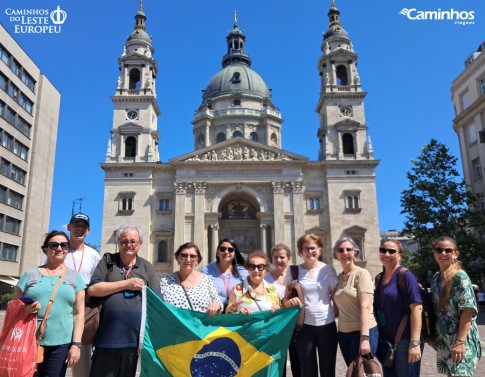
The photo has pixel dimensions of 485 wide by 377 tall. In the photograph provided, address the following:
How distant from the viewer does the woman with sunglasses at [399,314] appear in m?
5.25

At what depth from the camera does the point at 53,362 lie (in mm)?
5020

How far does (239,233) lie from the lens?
145ft

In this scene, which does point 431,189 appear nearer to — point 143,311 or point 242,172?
point 242,172

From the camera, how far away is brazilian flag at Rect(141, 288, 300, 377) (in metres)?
5.30

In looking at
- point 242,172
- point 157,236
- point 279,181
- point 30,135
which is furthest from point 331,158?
point 30,135

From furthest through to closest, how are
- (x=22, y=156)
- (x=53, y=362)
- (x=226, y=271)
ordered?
(x=22, y=156), (x=226, y=271), (x=53, y=362)

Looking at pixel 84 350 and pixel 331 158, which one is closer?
pixel 84 350

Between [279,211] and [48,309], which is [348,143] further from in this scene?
[48,309]

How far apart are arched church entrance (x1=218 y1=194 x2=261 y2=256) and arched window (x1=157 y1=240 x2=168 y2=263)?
20.0ft

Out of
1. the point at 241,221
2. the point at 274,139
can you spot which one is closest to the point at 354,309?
the point at 241,221

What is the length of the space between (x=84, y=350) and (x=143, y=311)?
1.46 m

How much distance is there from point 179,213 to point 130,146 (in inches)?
399

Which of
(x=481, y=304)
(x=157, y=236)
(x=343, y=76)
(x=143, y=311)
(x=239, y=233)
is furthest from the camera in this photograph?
(x=343, y=76)

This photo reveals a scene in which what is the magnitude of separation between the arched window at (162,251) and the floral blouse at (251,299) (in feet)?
118
